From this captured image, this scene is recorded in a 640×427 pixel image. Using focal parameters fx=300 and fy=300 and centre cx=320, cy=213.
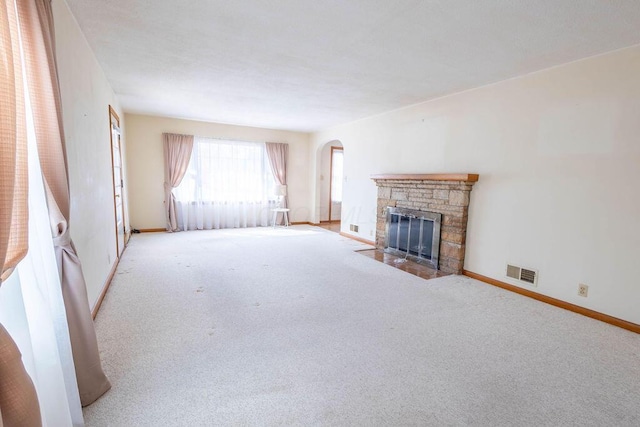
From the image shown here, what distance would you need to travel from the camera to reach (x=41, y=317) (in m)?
1.27

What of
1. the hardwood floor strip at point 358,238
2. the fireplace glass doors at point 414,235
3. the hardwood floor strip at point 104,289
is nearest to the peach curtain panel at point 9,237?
the hardwood floor strip at point 104,289

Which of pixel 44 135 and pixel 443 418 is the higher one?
pixel 44 135

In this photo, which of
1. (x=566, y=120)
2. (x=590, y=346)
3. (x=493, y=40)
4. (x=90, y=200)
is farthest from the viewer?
(x=566, y=120)

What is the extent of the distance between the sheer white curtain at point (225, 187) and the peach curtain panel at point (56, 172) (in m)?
5.23

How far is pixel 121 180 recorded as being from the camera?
195 inches

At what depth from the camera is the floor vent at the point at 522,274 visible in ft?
10.7

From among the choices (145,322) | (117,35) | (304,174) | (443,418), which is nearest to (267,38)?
(117,35)

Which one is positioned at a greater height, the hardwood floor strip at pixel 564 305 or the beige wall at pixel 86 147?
the beige wall at pixel 86 147

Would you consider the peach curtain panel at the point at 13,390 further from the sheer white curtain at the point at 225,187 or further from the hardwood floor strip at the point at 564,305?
the sheer white curtain at the point at 225,187

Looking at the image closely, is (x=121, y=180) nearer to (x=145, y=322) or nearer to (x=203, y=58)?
(x=203, y=58)

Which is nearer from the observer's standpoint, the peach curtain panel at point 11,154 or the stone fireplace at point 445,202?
the peach curtain panel at point 11,154

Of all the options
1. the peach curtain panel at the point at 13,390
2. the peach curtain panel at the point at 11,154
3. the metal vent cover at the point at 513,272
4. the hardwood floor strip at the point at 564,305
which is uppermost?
the peach curtain panel at the point at 11,154

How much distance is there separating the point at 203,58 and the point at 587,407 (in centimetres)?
399

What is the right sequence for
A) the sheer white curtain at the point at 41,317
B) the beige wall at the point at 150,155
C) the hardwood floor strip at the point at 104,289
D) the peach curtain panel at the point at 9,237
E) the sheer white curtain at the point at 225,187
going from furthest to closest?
1. the sheer white curtain at the point at 225,187
2. the beige wall at the point at 150,155
3. the hardwood floor strip at the point at 104,289
4. the sheer white curtain at the point at 41,317
5. the peach curtain panel at the point at 9,237
